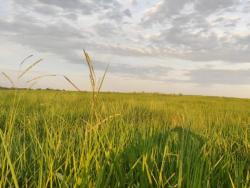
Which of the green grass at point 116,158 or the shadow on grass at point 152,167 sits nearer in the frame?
the green grass at point 116,158

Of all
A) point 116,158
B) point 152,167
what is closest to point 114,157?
point 116,158

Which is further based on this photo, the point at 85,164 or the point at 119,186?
the point at 119,186

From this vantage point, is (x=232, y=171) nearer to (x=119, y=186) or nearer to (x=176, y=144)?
(x=176, y=144)

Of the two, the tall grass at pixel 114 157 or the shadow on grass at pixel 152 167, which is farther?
the shadow on grass at pixel 152 167

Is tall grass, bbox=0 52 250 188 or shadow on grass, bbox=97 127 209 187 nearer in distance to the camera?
tall grass, bbox=0 52 250 188

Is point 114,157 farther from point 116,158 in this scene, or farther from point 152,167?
point 152,167

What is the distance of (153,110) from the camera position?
10.4m

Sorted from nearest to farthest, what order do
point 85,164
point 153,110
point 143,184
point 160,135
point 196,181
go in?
point 85,164, point 196,181, point 143,184, point 160,135, point 153,110

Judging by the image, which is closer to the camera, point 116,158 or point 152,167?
point 116,158

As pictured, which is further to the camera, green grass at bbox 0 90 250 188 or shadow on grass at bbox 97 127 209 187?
shadow on grass at bbox 97 127 209 187

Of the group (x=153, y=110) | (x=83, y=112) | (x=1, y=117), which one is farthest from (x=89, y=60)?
(x=153, y=110)

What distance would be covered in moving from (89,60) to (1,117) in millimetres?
5669

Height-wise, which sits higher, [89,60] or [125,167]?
[89,60]

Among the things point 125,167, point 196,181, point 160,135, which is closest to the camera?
point 196,181
